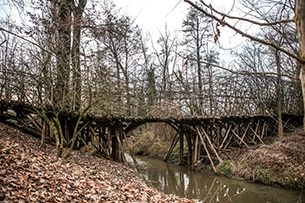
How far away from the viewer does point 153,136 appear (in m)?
19.3

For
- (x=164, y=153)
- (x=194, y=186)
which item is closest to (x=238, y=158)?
(x=194, y=186)

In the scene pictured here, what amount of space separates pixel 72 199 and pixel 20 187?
0.88 m

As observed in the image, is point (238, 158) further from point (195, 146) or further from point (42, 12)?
point (42, 12)

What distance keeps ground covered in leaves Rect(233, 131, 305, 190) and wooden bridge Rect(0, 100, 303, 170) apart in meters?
1.72

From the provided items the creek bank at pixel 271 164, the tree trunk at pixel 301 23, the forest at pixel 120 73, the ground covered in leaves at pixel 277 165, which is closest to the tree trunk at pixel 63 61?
the forest at pixel 120 73

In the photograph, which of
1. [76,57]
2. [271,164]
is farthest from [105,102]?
[271,164]

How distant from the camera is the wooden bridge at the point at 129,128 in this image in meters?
11.5

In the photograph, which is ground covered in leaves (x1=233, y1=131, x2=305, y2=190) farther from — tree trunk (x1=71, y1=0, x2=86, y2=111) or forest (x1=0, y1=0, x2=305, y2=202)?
tree trunk (x1=71, y1=0, x2=86, y2=111)

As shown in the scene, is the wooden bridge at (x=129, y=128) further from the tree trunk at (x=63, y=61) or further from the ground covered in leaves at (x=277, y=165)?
the ground covered in leaves at (x=277, y=165)

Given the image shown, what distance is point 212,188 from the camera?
10.2 meters

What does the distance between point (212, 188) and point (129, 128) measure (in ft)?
17.1

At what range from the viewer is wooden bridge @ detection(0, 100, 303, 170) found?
37.6ft

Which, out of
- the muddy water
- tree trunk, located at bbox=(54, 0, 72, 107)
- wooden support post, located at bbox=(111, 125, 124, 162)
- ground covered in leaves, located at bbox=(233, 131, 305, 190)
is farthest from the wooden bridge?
ground covered in leaves, located at bbox=(233, 131, 305, 190)

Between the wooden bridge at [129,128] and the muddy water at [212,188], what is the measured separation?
123cm
